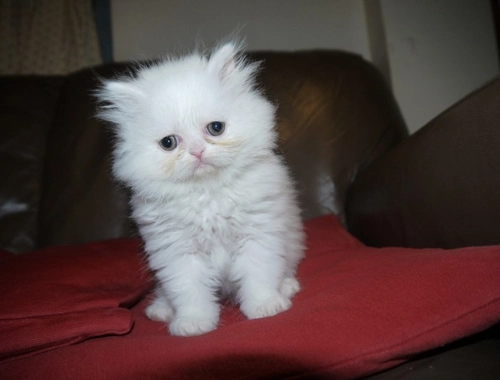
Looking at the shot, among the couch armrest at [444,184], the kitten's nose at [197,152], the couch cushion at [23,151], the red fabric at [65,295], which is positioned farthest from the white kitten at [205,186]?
the couch cushion at [23,151]

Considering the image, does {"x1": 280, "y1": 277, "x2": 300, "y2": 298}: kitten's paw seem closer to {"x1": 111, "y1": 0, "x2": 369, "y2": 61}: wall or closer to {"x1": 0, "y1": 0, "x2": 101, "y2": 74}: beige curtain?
{"x1": 111, "y1": 0, "x2": 369, "y2": 61}: wall

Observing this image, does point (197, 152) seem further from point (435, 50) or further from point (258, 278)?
point (435, 50)

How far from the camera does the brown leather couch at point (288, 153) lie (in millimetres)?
1505

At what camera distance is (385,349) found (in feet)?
2.45

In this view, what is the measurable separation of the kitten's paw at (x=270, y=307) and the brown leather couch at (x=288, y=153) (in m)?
0.52

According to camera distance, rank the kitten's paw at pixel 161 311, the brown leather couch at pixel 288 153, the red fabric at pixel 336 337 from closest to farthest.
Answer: the red fabric at pixel 336 337
the kitten's paw at pixel 161 311
the brown leather couch at pixel 288 153

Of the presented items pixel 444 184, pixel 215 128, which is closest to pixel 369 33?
pixel 444 184

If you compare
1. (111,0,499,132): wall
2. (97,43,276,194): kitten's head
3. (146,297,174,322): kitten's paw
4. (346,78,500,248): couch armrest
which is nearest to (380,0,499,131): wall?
(111,0,499,132): wall

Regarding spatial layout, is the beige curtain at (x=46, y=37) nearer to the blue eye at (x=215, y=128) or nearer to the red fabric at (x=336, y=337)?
the blue eye at (x=215, y=128)

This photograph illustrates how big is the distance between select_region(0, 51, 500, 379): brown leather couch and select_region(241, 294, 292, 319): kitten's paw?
→ 52 centimetres

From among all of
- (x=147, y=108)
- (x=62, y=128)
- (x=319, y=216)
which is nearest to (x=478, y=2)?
(x=319, y=216)

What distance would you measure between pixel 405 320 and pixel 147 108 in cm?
81

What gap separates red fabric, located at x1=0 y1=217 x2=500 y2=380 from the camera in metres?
0.74

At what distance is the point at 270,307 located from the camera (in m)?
1.03
